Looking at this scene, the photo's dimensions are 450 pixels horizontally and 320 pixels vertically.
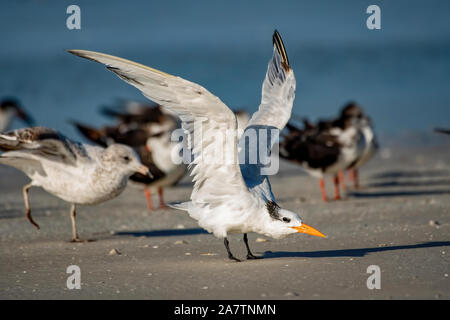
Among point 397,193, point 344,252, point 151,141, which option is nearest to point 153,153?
point 151,141

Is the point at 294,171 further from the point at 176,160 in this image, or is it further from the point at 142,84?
the point at 142,84

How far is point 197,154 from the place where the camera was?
5.77 meters

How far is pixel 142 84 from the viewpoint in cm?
531

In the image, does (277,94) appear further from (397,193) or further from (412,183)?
(412,183)

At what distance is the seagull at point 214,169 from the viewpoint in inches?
205

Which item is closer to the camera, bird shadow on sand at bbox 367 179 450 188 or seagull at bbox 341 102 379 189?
seagull at bbox 341 102 379 189

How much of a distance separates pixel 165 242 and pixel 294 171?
8.34m

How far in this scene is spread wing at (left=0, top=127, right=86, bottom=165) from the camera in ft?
23.0

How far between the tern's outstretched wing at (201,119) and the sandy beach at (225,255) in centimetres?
61

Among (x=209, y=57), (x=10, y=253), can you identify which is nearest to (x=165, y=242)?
(x=10, y=253)

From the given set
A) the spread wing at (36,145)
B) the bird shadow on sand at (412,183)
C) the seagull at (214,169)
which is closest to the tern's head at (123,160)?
the spread wing at (36,145)

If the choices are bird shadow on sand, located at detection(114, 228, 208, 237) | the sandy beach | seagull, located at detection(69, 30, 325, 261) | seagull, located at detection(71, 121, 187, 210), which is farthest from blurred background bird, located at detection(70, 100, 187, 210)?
seagull, located at detection(69, 30, 325, 261)

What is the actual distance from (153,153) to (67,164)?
355 cm

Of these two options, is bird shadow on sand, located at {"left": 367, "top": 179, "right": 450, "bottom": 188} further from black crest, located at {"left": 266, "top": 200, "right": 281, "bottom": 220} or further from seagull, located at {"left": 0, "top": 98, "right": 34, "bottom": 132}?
seagull, located at {"left": 0, "top": 98, "right": 34, "bottom": 132}
